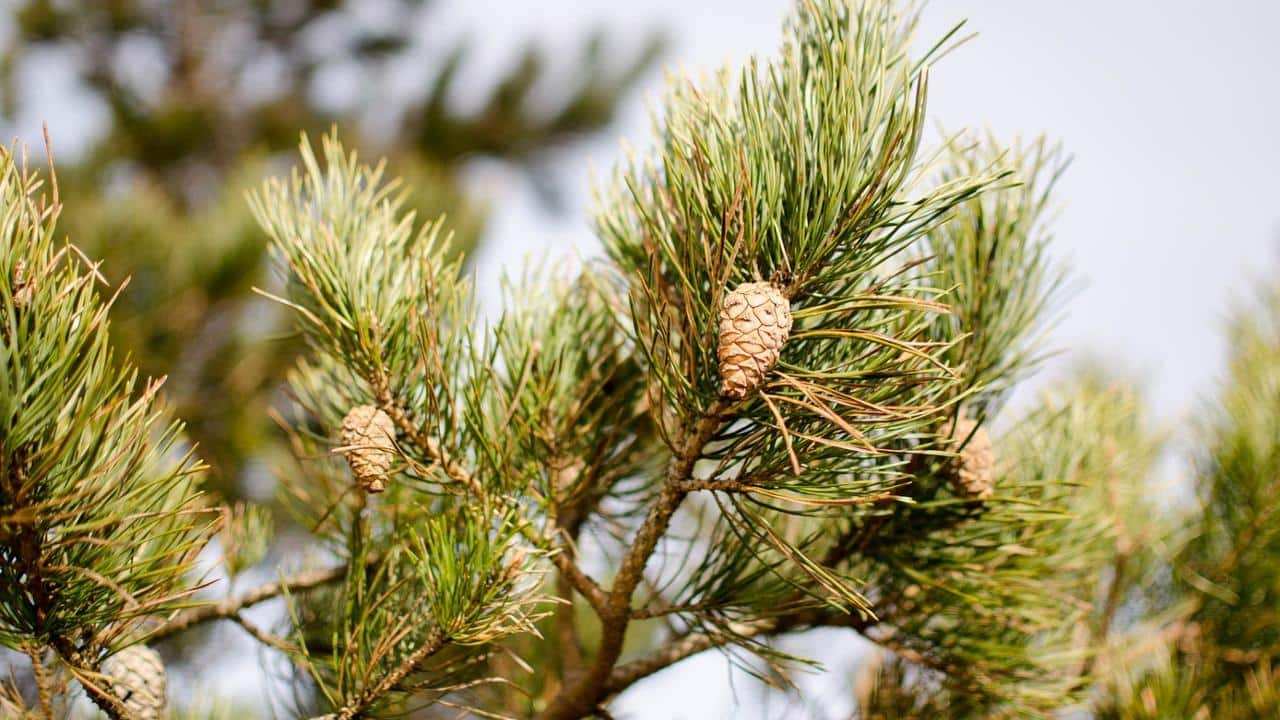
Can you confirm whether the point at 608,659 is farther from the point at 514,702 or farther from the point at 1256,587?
the point at 1256,587

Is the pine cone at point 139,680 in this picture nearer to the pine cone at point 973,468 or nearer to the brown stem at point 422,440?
the brown stem at point 422,440

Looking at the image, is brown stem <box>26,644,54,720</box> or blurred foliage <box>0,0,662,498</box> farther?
blurred foliage <box>0,0,662,498</box>

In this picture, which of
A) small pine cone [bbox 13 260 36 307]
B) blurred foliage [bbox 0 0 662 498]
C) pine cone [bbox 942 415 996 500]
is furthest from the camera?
blurred foliage [bbox 0 0 662 498]

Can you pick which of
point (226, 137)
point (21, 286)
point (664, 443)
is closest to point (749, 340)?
point (664, 443)

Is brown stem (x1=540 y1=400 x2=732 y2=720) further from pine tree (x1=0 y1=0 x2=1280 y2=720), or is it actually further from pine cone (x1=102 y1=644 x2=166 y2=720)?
pine cone (x1=102 y1=644 x2=166 y2=720)

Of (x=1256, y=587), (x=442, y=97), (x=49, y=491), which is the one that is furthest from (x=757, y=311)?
(x=442, y=97)

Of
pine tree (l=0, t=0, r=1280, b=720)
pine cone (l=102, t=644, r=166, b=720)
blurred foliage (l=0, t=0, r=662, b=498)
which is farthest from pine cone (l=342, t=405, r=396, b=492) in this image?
blurred foliage (l=0, t=0, r=662, b=498)

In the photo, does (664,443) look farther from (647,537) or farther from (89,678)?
(89,678)
